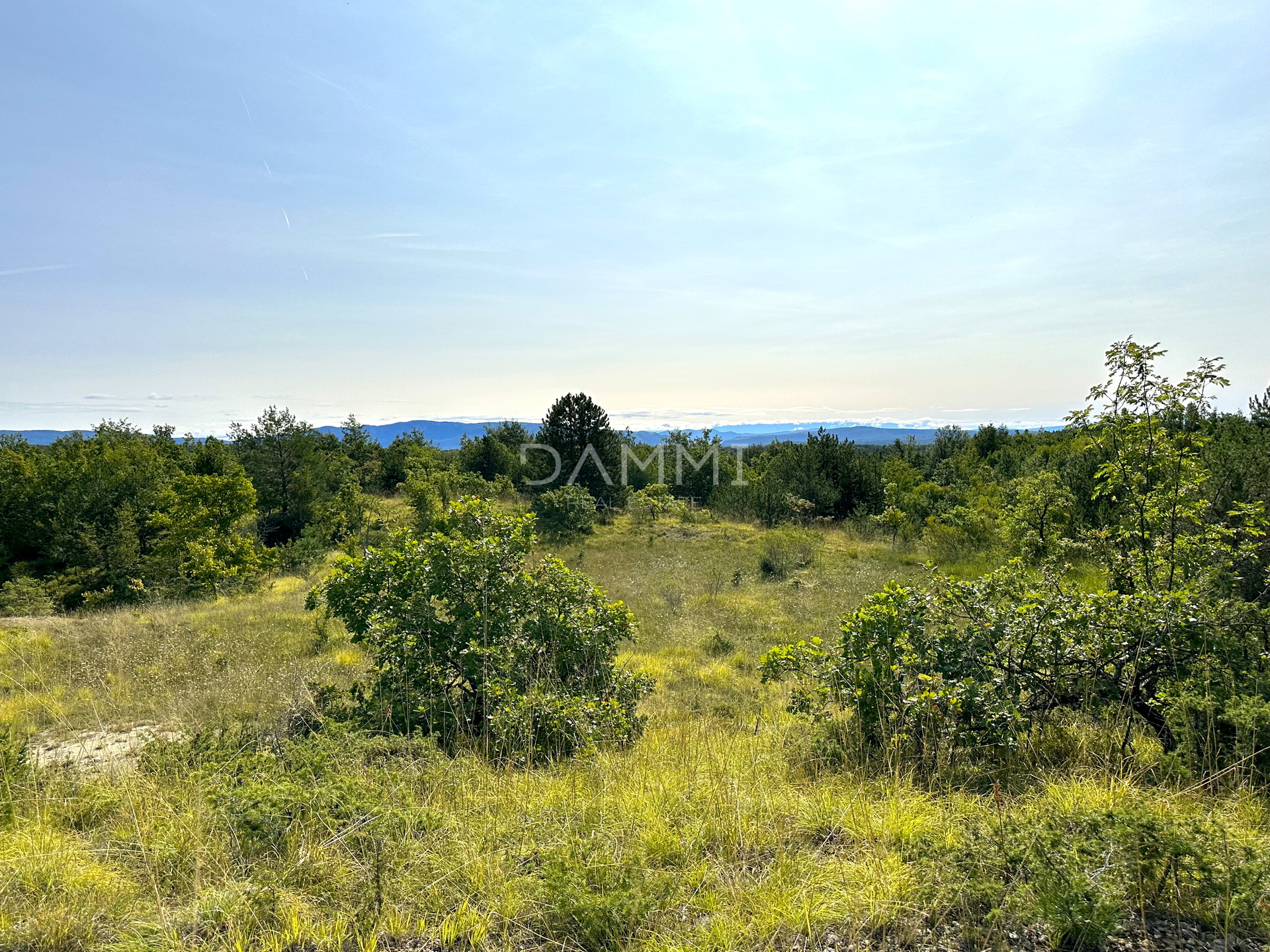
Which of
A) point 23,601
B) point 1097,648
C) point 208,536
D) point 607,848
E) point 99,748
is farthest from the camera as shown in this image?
point 208,536

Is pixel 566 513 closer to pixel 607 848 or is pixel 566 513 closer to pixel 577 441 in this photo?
pixel 577 441

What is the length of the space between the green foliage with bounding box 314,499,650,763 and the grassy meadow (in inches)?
14.3

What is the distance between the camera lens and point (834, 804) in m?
2.96

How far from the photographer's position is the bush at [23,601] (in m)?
15.1

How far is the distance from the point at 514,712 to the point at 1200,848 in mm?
3604

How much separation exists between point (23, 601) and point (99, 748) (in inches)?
682

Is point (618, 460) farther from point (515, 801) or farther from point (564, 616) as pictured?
point (515, 801)

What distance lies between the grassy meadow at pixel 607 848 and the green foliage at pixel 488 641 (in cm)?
36

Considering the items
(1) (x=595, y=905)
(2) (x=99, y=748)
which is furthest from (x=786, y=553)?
(1) (x=595, y=905)

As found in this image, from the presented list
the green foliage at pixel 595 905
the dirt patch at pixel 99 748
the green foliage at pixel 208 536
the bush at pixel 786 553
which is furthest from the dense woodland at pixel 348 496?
the dirt patch at pixel 99 748

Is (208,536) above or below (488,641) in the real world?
below

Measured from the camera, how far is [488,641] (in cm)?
468

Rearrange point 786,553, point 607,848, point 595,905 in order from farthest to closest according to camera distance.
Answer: point 786,553, point 607,848, point 595,905

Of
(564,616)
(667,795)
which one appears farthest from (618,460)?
(667,795)
